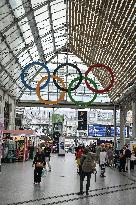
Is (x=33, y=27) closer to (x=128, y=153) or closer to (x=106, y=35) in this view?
(x=106, y=35)

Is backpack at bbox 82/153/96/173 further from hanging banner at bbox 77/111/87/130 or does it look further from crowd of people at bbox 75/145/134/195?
hanging banner at bbox 77/111/87/130

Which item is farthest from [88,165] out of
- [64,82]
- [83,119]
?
[83,119]

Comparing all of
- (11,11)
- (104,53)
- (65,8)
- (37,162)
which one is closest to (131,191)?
(37,162)

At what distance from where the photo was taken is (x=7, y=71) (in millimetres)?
36844

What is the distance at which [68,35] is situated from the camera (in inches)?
1521

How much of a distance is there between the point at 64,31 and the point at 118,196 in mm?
25866

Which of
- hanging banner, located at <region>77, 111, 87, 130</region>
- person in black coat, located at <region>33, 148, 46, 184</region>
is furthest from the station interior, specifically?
hanging banner, located at <region>77, 111, 87, 130</region>

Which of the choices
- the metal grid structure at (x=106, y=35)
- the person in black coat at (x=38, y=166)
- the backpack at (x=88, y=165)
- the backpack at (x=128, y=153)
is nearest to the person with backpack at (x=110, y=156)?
the backpack at (x=128, y=153)

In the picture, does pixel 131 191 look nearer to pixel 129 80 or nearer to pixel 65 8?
pixel 65 8

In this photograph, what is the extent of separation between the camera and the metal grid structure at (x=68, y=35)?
25.8 meters

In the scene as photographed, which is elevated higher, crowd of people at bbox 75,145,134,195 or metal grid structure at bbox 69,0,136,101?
metal grid structure at bbox 69,0,136,101

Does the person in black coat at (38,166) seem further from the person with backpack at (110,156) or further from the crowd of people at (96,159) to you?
the person with backpack at (110,156)

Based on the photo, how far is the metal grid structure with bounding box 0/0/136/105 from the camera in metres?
25.8

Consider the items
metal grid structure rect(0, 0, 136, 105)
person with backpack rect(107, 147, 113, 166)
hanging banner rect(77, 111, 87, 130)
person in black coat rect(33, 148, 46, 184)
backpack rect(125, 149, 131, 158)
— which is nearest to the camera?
person in black coat rect(33, 148, 46, 184)
